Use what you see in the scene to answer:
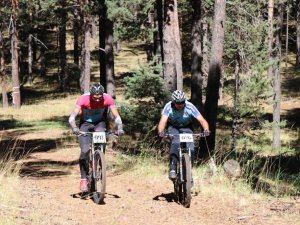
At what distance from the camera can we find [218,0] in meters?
13.3

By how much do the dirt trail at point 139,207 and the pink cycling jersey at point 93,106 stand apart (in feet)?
5.02

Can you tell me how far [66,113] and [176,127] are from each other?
82.2ft

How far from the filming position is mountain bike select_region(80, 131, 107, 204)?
28.1 ft

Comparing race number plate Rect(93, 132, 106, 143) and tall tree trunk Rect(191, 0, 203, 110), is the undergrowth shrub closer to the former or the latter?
race number plate Rect(93, 132, 106, 143)

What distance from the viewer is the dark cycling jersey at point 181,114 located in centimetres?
873

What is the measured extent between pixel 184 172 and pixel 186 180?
19 cm

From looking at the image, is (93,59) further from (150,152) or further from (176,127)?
(176,127)

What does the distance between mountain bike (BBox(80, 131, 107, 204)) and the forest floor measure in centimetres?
21

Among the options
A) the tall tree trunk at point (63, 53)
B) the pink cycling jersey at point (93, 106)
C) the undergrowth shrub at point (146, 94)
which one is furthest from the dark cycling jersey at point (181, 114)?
the tall tree trunk at point (63, 53)

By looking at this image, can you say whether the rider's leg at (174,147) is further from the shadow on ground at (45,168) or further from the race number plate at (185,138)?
the shadow on ground at (45,168)

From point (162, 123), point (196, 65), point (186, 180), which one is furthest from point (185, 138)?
point (196, 65)

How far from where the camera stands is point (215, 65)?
43.8ft

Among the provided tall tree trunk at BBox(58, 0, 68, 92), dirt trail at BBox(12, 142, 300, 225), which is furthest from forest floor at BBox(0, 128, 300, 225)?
tall tree trunk at BBox(58, 0, 68, 92)

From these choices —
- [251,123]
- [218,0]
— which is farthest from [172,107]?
[251,123]
